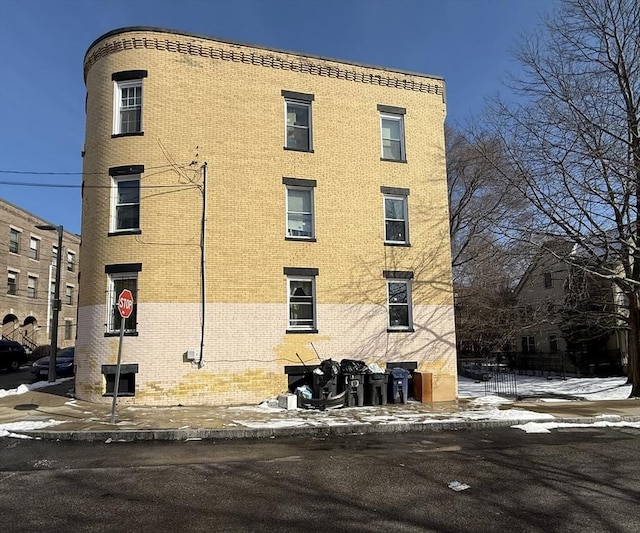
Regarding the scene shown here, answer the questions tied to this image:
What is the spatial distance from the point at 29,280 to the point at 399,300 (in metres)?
33.5

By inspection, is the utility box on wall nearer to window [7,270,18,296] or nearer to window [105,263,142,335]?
window [105,263,142,335]

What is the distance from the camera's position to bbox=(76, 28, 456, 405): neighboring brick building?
14336 mm

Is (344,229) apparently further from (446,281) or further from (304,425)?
(304,425)

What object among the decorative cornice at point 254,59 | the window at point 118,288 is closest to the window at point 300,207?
the decorative cornice at point 254,59

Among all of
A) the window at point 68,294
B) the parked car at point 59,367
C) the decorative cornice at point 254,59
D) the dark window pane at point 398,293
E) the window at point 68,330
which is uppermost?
the decorative cornice at point 254,59

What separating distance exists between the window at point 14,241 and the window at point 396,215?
104 feet

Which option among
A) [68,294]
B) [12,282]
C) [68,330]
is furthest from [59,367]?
[68,294]

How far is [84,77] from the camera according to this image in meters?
17.1

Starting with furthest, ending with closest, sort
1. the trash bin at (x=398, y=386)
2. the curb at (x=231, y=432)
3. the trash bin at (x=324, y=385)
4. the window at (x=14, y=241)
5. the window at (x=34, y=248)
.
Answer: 1. the window at (x=34, y=248)
2. the window at (x=14, y=241)
3. the trash bin at (x=398, y=386)
4. the trash bin at (x=324, y=385)
5. the curb at (x=231, y=432)

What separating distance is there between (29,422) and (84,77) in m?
11.3

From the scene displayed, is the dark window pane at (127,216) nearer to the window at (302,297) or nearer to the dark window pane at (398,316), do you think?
the window at (302,297)

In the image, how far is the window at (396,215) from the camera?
657 inches

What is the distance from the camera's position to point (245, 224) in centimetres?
1509

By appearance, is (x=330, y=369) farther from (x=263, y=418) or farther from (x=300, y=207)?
(x=300, y=207)
